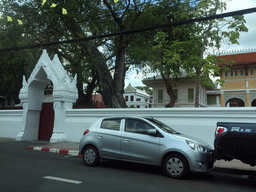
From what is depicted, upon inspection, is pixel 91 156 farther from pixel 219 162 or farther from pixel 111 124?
pixel 219 162

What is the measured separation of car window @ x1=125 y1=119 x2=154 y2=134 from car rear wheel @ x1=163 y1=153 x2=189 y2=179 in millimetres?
1009

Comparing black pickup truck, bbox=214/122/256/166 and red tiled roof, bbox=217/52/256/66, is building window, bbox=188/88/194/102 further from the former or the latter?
black pickup truck, bbox=214/122/256/166

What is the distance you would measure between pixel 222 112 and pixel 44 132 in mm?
10141

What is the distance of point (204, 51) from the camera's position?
20.8m

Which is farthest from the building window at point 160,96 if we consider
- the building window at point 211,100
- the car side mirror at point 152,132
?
the car side mirror at point 152,132

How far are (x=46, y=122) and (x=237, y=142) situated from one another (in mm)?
11326

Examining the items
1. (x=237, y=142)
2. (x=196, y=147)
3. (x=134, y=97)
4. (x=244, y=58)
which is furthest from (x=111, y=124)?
(x=134, y=97)

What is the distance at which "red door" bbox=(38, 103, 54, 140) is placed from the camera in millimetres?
13664

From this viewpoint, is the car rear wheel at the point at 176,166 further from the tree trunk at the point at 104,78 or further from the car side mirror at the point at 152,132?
the tree trunk at the point at 104,78

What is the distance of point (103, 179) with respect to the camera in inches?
213

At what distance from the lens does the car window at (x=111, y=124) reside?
679 cm

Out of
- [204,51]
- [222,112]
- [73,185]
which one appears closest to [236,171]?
[222,112]

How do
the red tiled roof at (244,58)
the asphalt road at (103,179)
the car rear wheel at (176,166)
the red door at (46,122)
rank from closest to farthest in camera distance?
the asphalt road at (103,179) < the car rear wheel at (176,166) < the red door at (46,122) < the red tiled roof at (244,58)

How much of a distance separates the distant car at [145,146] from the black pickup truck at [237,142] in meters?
0.52
